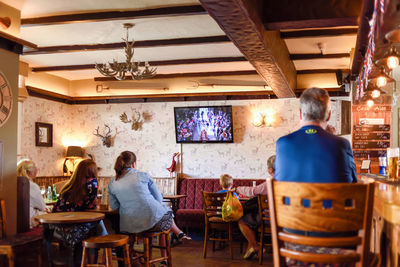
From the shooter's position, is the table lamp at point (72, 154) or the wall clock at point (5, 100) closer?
the wall clock at point (5, 100)

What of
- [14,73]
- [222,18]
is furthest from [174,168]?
[222,18]

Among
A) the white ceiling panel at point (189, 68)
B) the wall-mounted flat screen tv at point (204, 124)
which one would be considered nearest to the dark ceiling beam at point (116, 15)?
the white ceiling panel at point (189, 68)

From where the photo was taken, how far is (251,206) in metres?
6.30

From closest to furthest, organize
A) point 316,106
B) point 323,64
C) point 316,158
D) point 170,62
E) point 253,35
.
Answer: point 316,158 < point 316,106 < point 253,35 < point 170,62 < point 323,64

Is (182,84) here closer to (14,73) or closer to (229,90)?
(229,90)

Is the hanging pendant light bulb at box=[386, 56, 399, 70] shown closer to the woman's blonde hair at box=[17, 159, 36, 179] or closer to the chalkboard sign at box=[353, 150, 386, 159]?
the chalkboard sign at box=[353, 150, 386, 159]

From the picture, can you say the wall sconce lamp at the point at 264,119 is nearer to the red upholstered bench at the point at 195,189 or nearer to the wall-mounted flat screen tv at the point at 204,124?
the wall-mounted flat screen tv at the point at 204,124

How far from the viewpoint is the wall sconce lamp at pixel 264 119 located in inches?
367

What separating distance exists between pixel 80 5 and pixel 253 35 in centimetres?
219

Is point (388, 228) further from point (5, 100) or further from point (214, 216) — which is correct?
point (214, 216)

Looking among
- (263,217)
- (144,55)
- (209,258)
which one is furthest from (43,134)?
(263,217)

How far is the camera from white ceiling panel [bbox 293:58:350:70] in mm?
8227

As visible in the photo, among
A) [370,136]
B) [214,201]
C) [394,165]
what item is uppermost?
[370,136]

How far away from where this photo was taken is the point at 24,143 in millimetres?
8812
